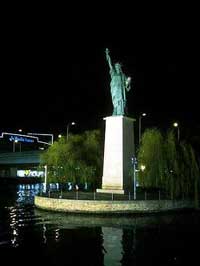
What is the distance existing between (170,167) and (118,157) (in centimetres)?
436

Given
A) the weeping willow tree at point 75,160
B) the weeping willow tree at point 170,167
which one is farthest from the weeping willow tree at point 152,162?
the weeping willow tree at point 75,160

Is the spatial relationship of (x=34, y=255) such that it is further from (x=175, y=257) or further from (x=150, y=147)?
(x=150, y=147)

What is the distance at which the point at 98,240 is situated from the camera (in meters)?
19.1

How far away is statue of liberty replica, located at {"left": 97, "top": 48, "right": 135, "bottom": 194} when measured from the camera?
34.2 meters

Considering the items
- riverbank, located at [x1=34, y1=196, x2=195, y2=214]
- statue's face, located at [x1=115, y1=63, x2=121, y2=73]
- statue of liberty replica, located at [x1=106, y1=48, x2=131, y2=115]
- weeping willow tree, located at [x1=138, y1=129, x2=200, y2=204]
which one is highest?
statue's face, located at [x1=115, y1=63, x2=121, y2=73]

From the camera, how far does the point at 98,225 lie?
23.8 meters

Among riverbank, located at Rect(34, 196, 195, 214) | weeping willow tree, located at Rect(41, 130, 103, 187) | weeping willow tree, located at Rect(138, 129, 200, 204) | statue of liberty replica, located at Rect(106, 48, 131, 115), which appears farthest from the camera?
weeping willow tree, located at Rect(41, 130, 103, 187)

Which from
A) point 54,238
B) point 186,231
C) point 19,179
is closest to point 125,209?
point 186,231

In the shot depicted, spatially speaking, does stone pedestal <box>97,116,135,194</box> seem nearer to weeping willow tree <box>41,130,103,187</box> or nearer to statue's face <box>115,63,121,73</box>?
statue's face <box>115,63,121,73</box>

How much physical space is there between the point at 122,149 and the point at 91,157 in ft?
33.7

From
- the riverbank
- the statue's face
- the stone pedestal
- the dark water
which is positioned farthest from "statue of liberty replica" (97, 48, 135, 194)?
the dark water

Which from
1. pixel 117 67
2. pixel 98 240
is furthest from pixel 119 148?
pixel 98 240

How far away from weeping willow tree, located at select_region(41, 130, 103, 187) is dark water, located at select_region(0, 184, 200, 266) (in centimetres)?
1263

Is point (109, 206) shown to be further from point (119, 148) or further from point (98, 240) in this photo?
point (98, 240)
